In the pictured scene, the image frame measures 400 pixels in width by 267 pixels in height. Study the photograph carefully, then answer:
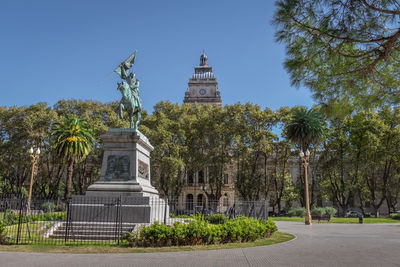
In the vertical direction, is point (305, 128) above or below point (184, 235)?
above

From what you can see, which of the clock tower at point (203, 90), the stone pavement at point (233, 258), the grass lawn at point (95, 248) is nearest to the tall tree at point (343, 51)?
the stone pavement at point (233, 258)

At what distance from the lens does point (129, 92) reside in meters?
16.7

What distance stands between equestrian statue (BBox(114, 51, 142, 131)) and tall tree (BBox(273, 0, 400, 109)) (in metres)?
10.4

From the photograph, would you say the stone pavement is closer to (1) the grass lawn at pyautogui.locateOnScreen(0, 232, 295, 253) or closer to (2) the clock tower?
(1) the grass lawn at pyautogui.locateOnScreen(0, 232, 295, 253)

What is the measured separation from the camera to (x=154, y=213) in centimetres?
1396

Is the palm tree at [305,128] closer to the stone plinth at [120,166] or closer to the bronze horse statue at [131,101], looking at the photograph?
the bronze horse statue at [131,101]

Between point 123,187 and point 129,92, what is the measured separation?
16.5 ft

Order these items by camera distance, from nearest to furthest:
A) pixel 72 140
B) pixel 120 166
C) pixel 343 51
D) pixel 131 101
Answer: pixel 343 51, pixel 120 166, pixel 131 101, pixel 72 140

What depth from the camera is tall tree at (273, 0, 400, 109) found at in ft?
21.1

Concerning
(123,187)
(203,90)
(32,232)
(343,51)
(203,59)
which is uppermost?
(203,59)

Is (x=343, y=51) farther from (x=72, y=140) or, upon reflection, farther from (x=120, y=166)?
(x=72, y=140)

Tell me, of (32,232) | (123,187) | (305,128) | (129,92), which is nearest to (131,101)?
(129,92)

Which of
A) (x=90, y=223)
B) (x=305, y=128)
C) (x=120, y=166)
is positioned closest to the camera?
(x=90, y=223)

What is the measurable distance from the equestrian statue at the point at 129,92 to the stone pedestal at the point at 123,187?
3.79ft
